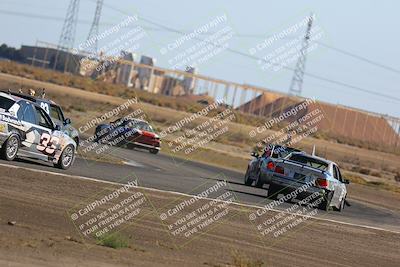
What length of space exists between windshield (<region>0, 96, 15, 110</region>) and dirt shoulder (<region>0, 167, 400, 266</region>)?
1388 millimetres

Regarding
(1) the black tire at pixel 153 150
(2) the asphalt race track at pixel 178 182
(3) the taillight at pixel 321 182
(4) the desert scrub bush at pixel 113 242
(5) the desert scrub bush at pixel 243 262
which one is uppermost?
(3) the taillight at pixel 321 182

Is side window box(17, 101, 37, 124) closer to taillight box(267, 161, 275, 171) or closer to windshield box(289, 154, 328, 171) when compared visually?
taillight box(267, 161, 275, 171)

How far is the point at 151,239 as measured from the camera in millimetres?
14023

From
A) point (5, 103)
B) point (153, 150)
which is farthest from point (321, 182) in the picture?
point (153, 150)

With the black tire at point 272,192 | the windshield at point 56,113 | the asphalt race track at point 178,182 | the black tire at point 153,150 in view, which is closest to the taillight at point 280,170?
the black tire at point 272,192

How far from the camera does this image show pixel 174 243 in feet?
46.0

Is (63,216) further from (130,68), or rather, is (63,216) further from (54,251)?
(130,68)

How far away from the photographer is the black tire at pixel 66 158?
22.8 metres

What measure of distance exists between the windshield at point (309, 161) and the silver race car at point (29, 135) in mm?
5815

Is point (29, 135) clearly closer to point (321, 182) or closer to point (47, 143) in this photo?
point (47, 143)

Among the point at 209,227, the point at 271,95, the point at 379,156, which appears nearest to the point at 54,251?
the point at 209,227

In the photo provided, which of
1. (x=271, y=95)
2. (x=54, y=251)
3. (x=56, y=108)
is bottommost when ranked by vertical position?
(x=54, y=251)

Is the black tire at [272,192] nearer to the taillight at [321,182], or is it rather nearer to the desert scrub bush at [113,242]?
the taillight at [321,182]

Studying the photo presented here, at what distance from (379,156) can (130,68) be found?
2128 inches
